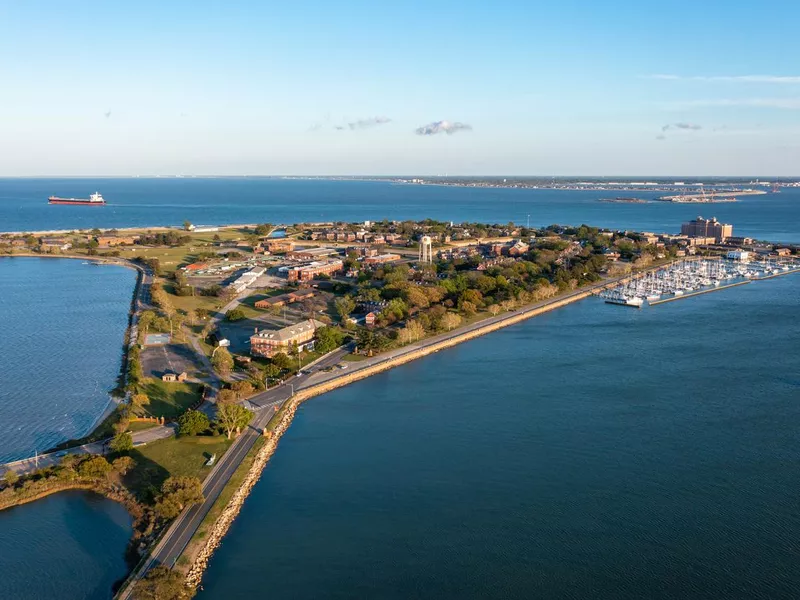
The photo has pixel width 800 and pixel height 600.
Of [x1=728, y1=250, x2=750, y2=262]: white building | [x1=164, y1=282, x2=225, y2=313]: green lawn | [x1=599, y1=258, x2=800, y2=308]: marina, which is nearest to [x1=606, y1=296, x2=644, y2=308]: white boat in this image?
[x1=599, y1=258, x2=800, y2=308]: marina

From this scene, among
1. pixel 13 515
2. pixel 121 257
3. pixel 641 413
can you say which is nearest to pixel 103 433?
pixel 13 515

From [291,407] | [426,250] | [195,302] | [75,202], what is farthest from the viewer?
[75,202]

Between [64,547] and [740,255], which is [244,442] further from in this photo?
[740,255]

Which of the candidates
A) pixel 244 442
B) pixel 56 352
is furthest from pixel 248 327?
pixel 244 442

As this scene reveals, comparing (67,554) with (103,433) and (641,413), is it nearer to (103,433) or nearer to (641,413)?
(103,433)

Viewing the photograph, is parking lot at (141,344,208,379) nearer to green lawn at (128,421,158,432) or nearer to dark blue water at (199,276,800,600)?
green lawn at (128,421,158,432)

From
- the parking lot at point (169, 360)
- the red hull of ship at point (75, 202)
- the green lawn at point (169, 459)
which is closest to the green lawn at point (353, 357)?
the parking lot at point (169, 360)
